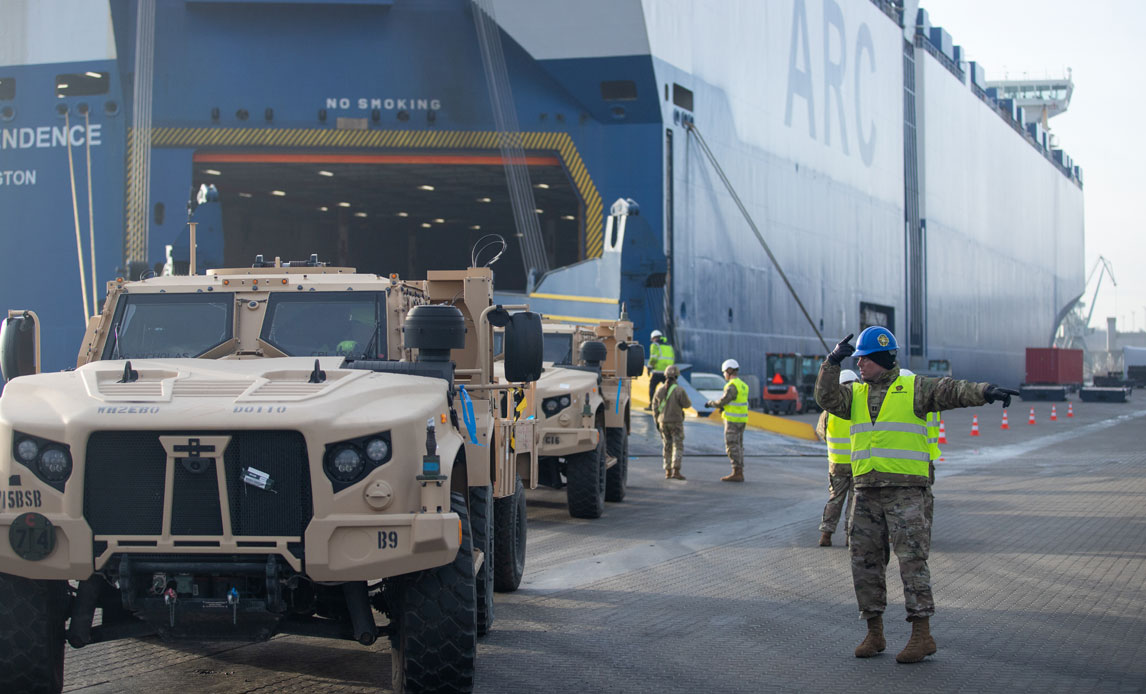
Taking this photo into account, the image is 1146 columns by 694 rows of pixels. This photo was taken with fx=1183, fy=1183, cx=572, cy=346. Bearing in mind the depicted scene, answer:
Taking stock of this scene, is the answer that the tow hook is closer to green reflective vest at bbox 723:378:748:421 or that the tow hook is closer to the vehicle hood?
the vehicle hood

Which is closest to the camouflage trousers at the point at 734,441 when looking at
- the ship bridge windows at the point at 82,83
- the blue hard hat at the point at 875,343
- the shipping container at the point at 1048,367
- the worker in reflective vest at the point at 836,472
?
the worker in reflective vest at the point at 836,472

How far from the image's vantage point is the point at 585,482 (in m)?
13.4

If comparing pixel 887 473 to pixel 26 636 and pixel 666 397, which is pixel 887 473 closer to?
pixel 26 636

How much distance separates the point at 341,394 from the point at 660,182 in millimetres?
28545

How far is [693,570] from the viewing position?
1012 centimetres

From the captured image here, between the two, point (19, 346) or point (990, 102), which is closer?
point (19, 346)

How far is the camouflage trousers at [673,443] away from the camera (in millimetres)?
17875

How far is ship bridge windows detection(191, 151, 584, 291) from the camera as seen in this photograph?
32875mm

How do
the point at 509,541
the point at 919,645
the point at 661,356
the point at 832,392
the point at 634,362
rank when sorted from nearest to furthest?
the point at 919,645, the point at 832,392, the point at 509,541, the point at 634,362, the point at 661,356

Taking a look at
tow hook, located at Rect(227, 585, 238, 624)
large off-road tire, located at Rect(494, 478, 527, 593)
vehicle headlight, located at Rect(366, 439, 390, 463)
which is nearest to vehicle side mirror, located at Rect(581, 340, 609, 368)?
large off-road tire, located at Rect(494, 478, 527, 593)

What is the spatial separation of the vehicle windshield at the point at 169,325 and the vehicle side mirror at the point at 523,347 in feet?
5.82

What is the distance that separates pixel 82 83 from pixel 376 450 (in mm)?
28419

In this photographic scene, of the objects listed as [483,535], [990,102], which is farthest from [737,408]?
[990,102]

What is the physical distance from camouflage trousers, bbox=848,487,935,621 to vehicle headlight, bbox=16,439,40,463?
448cm
